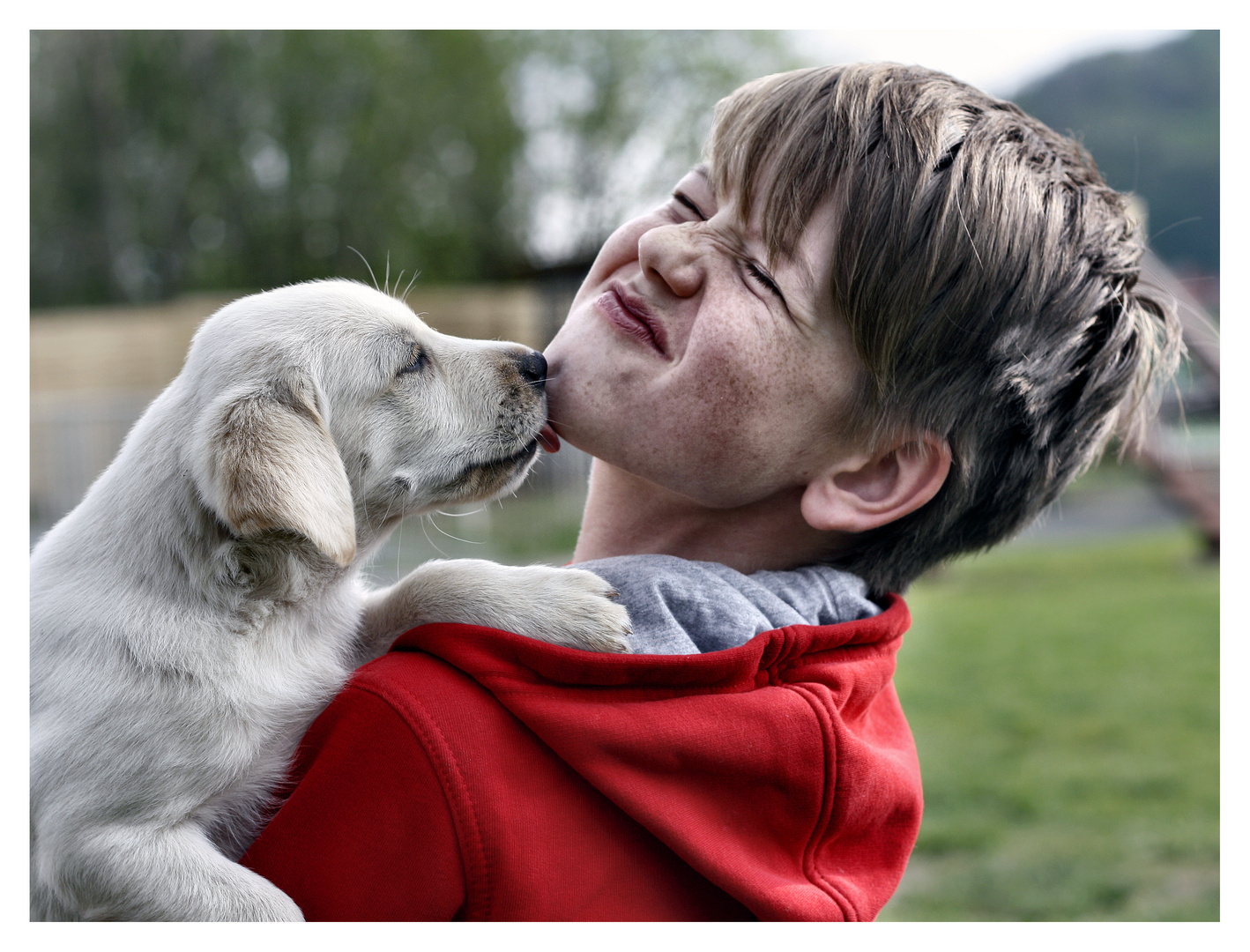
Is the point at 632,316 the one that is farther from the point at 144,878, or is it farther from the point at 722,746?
the point at 144,878

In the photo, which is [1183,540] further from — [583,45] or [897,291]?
[897,291]

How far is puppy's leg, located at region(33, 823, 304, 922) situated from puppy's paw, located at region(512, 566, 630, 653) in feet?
2.12

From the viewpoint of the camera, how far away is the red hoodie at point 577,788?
1537mm

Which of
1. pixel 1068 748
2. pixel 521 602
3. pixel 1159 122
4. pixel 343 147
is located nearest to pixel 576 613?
pixel 521 602

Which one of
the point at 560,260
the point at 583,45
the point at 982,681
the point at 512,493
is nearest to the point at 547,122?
the point at 583,45

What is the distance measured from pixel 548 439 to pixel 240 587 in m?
0.74

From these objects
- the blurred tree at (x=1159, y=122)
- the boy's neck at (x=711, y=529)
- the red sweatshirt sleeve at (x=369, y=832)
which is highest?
the blurred tree at (x=1159, y=122)

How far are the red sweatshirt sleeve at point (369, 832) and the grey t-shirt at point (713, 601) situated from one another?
1.46ft

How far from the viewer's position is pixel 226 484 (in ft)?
6.15

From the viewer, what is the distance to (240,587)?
197 centimetres

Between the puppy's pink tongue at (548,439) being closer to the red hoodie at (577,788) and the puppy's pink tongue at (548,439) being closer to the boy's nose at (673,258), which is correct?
→ the boy's nose at (673,258)

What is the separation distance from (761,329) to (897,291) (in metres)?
0.26

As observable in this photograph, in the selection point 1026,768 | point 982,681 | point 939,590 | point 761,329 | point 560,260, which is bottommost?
point 939,590

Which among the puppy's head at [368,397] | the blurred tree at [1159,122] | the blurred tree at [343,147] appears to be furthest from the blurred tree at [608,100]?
the puppy's head at [368,397]
